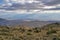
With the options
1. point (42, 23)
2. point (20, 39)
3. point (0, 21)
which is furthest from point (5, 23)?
point (20, 39)

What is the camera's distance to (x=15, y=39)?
38.2 m

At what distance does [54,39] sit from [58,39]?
0.69m

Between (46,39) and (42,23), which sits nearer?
(46,39)

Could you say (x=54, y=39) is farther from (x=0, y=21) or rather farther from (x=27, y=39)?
(x=0, y=21)

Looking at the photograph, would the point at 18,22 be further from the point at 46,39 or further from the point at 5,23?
the point at 46,39

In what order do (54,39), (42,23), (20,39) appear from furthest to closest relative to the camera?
1. (42,23)
2. (20,39)
3. (54,39)

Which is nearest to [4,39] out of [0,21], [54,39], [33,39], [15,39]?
[15,39]

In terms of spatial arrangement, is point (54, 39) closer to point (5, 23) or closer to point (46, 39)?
point (46, 39)

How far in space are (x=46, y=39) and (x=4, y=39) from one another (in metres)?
6.71

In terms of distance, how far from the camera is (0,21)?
213 ft

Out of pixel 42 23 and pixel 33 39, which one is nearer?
pixel 33 39

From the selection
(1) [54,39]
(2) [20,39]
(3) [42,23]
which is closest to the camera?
(1) [54,39]

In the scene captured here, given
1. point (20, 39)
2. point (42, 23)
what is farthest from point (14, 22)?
point (20, 39)

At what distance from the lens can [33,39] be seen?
1500 inches
